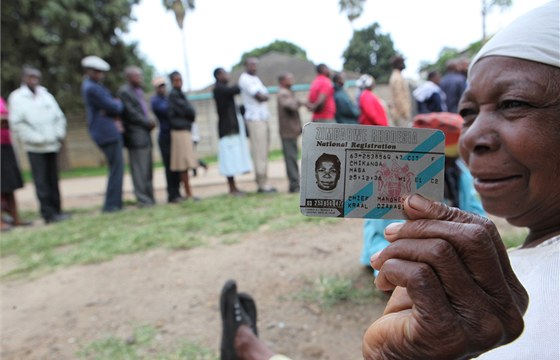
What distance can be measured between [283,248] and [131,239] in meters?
1.61

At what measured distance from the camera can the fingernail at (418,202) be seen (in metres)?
0.67

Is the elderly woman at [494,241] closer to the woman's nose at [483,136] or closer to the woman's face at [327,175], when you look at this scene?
the woman's nose at [483,136]

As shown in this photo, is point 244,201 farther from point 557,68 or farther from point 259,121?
point 557,68

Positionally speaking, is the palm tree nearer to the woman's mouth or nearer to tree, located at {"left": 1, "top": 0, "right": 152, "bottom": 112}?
tree, located at {"left": 1, "top": 0, "right": 152, "bottom": 112}

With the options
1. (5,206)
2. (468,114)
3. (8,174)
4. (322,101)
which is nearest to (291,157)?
(322,101)

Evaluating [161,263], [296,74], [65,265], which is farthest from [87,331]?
[296,74]

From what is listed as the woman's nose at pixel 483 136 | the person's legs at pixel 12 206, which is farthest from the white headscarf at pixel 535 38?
the person's legs at pixel 12 206

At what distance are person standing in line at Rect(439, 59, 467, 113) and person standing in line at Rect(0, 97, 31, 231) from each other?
6.29m

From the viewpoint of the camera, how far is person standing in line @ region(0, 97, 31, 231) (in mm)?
5402

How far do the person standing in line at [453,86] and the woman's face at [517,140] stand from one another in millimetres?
5789

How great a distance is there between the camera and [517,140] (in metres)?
0.97

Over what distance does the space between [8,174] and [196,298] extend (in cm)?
405

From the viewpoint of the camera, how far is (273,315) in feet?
8.52

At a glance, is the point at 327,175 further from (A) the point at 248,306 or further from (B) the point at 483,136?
(A) the point at 248,306
